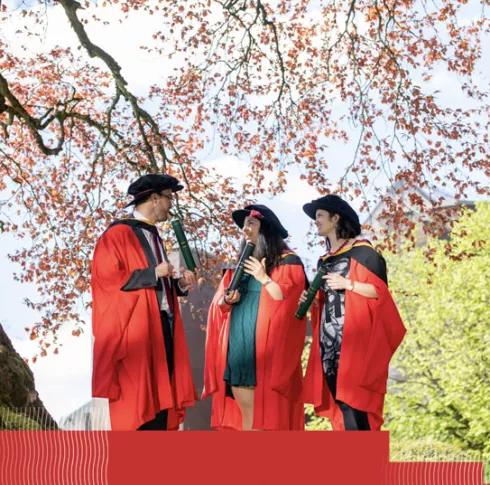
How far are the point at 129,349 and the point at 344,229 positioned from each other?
65.3 inches

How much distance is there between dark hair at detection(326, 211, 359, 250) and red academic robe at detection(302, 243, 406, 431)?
109 mm

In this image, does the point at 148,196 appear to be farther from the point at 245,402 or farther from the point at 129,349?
the point at 245,402

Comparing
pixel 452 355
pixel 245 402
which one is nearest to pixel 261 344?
pixel 245 402

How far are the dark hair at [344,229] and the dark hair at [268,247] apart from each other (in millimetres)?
483

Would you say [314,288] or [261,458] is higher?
[314,288]

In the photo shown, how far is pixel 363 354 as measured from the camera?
5.34 metres

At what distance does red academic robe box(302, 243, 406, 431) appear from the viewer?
17.4ft

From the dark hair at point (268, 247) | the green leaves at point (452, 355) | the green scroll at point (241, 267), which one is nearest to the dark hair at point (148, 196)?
the green scroll at point (241, 267)

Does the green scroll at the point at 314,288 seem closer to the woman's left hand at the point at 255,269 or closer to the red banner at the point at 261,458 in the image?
the woman's left hand at the point at 255,269

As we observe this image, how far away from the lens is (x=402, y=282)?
19469mm

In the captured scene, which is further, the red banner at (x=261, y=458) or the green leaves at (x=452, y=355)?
the green leaves at (x=452, y=355)

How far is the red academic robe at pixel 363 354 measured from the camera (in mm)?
5289

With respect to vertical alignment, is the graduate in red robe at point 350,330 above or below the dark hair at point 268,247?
below

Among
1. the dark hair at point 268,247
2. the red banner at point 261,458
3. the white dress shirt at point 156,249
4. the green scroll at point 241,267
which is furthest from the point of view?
the dark hair at point 268,247
